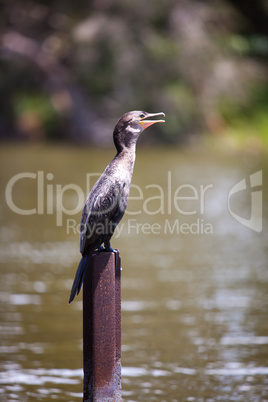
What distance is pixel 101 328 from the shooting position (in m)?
3.13

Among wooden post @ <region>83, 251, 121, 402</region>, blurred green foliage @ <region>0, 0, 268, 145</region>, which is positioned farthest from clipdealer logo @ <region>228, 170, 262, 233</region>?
wooden post @ <region>83, 251, 121, 402</region>

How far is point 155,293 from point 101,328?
10.4ft

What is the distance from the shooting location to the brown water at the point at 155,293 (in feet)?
14.7

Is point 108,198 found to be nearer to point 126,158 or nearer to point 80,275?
point 126,158

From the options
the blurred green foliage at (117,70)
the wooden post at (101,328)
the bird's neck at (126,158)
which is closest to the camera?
the wooden post at (101,328)

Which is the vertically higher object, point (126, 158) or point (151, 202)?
point (151, 202)

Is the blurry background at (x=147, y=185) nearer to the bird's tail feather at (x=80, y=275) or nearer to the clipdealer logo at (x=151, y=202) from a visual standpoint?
the clipdealer logo at (x=151, y=202)

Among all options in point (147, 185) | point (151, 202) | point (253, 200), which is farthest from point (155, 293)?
point (147, 185)

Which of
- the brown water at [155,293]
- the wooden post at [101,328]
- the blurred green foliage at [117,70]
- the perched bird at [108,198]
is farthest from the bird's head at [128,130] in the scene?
the blurred green foliage at [117,70]

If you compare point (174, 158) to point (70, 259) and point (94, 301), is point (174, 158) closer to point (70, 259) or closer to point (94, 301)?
point (70, 259)

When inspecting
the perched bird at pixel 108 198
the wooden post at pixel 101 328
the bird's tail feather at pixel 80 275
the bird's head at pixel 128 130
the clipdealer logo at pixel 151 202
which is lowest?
the wooden post at pixel 101 328

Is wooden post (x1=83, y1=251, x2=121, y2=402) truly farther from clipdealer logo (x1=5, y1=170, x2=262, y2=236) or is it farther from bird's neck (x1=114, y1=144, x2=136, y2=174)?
clipdealer logo (x1=5, y1=170, x2=262, y2=236)

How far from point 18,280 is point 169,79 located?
41.2ft

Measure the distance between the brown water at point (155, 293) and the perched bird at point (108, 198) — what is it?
132cm
